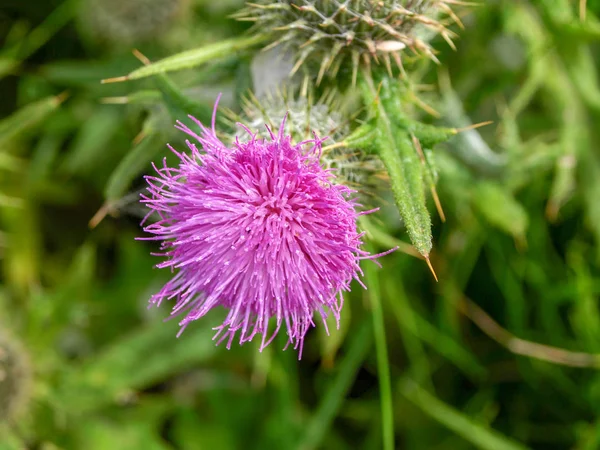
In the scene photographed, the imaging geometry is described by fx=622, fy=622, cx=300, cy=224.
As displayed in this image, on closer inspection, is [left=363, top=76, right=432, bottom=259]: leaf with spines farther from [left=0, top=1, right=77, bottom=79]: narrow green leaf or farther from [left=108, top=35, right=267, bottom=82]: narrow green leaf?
[left=0, top=1, right=77, bottom=79]: narrow green leaf

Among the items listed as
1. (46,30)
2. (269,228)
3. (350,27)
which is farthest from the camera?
(46,30)

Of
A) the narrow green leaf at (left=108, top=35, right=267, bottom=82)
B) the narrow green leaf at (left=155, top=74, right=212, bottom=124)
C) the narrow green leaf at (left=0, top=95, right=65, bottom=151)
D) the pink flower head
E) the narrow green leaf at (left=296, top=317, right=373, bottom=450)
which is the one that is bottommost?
the narrow green leaf at (left=296, top=317, right=373, bottom=450)

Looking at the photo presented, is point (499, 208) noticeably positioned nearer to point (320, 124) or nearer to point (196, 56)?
point (320, 124)

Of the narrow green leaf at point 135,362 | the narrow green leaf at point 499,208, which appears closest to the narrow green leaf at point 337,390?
the narrow green leaf at point 135,362

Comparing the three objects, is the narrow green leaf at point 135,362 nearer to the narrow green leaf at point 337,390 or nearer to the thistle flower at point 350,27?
the narrow green leaf at point 337,390

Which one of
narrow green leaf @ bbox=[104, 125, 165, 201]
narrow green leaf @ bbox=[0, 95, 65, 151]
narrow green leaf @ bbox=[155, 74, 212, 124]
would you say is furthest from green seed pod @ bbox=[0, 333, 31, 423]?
narrow green leaf @ bbox=[155, 74, 212, 124]

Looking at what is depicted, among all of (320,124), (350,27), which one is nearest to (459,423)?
(320,124)

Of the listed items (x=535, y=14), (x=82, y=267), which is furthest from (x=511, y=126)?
(x=82, y=267)
